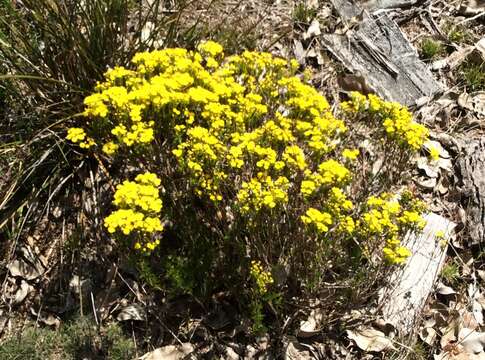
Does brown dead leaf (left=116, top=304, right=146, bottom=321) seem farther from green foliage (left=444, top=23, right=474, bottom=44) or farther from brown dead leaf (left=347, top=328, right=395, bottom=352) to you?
green foliage (left=444, top=23, right=474, bottom=44)

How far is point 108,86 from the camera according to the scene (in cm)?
287

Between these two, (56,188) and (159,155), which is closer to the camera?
(159,155)

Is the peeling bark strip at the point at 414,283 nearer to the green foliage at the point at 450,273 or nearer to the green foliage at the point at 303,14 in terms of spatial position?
the green foliage at the point at 450,273

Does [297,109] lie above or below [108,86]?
below

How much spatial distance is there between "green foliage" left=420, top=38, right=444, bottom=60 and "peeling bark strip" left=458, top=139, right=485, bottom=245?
104 cm

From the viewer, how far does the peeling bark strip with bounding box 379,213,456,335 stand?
3318 mm

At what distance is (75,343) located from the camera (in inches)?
123

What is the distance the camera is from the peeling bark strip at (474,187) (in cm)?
366

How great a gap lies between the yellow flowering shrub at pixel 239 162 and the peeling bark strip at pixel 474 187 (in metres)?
1.06

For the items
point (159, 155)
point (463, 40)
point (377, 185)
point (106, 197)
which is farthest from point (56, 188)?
point (463, 40)

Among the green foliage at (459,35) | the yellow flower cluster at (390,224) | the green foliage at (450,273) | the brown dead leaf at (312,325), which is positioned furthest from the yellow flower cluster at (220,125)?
the green foliage at (459,35)

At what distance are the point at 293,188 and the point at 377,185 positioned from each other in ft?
3.27

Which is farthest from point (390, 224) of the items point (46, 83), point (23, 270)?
point (46, 83)

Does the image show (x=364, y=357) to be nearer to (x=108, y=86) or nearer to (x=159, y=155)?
(x=159, y=155)
